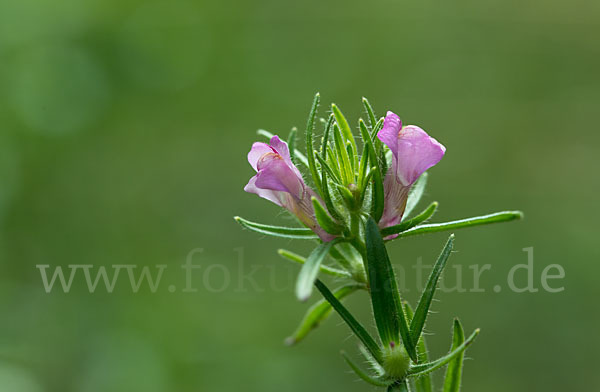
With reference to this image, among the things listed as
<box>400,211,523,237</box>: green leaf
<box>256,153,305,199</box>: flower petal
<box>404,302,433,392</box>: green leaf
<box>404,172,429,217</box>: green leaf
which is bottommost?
<box>404,302,433,392</box>: green leaf

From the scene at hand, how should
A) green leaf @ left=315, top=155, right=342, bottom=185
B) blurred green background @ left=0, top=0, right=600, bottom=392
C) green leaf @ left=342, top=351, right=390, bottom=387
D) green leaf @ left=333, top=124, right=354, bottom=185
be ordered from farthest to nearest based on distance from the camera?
blurred green background @ left=0, top=0, right=600, bottom=392, green leaf @ left=333, top=124, right=354, bottom=185, green leaf @ left=315, top=155, right=342, bottom=185, green leaf @ left=342, top=351, right=390, bottom=387

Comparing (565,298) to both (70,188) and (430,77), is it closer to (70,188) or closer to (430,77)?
A: (430,77)

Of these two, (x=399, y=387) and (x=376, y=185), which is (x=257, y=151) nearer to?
(x=376, y=185)

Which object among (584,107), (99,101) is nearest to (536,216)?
(584,107)

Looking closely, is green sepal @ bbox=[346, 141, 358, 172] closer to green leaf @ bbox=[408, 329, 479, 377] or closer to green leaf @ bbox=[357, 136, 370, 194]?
green leaf @ bbox=[357, 136, 370, 194]

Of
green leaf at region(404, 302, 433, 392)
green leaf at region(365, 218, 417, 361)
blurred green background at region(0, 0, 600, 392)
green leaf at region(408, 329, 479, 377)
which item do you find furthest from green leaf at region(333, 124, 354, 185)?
blurred green background at region(0, 0, 600, 392)
